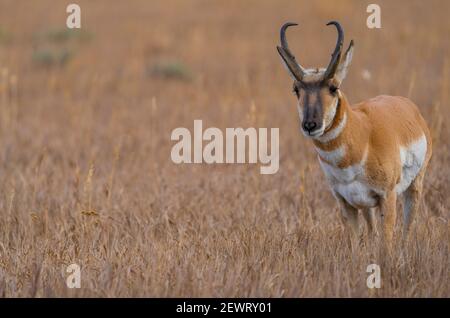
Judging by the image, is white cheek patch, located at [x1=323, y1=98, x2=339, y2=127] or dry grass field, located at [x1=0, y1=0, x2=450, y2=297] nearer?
dry grass field, located at [x1=0, y1=0, x2=450, y2=297]

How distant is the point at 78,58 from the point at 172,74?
2.18m

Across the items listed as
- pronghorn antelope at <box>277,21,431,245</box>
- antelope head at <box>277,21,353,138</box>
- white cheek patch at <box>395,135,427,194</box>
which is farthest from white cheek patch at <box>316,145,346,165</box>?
white cheek patch at <box>395,135,427,194</box>

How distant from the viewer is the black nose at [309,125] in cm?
475

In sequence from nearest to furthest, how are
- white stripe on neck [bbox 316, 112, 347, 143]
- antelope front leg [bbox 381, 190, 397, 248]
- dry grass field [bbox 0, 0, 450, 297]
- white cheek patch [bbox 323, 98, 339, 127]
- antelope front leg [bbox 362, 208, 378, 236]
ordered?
dry grass field [bbox 0, 0, 450, 297], white cheek patch [bbox 323, 98, 339, 127], white stripe on neck [bbox 316, 112, 347, 143], antelope front leg [bbox 381, 190, 397, 248], antelope front leg [bbox 362, 208, 378, 236]

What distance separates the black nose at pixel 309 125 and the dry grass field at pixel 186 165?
0.82 meters

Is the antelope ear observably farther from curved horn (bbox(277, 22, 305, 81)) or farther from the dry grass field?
the dry grass field

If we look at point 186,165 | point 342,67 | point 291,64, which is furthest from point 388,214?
point 186,165

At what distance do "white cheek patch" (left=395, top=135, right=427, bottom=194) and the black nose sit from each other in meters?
0.92

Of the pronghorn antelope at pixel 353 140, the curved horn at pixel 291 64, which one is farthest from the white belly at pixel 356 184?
the curved horn at pixel 291 64

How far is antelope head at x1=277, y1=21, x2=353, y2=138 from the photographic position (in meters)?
4.79

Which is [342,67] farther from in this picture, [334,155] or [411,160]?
[411,160]

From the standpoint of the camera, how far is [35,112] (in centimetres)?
1174

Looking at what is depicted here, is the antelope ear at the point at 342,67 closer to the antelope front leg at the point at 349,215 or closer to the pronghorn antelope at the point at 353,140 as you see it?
the pronghorn antelope at the point at 353,140
